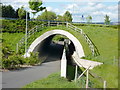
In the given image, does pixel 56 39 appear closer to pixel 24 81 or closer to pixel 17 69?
pixel 17 69

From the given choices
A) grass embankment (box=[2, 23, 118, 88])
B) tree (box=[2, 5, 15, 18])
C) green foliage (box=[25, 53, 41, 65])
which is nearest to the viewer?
A: grass embankment (box=[2, 23, 118, 88])

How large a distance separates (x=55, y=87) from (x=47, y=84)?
797mm

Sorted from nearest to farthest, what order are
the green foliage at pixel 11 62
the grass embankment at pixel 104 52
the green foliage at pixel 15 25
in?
the grass embankment at pixel 104 52
the green foliage at pixel 11 62
the green foliage at pixel 15 25

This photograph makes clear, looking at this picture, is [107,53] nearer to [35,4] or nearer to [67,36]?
[67,36]

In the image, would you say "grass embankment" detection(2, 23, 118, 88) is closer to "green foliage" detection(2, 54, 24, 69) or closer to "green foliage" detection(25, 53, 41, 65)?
"green foliage" detection(25, 53, 41, 65)

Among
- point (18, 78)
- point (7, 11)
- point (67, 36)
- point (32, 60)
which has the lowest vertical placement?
point (18, 78)

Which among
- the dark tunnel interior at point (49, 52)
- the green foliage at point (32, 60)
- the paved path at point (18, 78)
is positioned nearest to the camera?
the paved path at point (18, 78)

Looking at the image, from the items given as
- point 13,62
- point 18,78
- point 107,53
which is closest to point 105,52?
point 107,53

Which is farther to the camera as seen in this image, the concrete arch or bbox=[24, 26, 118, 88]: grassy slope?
the concrete arch

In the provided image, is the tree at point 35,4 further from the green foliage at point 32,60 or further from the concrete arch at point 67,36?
the green foliage at point 32,60

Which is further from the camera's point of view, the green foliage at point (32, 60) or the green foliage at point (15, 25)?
the green foliage at point (15, 25)

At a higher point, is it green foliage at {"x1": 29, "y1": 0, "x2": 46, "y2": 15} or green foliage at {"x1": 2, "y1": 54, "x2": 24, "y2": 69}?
green foliage at {"x1": 29, "y1": 0, "x2": 46, "y2": 15}

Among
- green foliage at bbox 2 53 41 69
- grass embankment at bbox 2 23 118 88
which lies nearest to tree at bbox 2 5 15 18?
grass embankment at bbox 2 23 118 88

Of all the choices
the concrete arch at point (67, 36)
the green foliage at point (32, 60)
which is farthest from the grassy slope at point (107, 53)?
the green foliage at point (32, 60)
